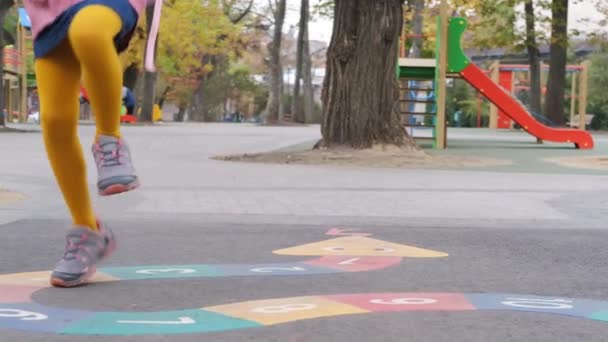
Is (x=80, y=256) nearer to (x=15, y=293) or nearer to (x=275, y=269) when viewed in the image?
(x=15, y=293)

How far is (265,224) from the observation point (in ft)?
21.5

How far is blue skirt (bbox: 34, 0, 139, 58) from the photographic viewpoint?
3602 mm

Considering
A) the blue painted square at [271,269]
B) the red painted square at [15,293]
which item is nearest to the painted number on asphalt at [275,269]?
the blue painted square at [271,269]

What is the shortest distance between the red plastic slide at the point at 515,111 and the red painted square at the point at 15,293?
17.1m

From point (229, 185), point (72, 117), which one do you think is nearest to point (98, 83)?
point (72, 117)

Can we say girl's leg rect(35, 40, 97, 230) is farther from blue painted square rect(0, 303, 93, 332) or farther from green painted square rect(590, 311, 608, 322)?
green painted square rect(590, 311, 608, 322)

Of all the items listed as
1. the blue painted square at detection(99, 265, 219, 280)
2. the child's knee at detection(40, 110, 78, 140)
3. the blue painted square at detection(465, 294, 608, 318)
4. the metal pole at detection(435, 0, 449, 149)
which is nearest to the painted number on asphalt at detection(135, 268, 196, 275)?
the blue painted square at detection(99, 265, 219, 280)

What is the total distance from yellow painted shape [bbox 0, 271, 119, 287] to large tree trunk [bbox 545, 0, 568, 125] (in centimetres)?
2828

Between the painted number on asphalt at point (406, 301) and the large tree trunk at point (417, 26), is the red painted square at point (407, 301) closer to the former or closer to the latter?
the painted number on asphalt at point (406, 301)

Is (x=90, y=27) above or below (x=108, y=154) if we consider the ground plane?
above

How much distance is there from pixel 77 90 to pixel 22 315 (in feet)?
3.31

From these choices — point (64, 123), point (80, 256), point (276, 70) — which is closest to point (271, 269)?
point (80, 256)

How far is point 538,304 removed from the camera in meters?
3.62

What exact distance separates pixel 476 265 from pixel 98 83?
2046mm
